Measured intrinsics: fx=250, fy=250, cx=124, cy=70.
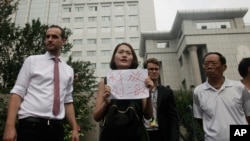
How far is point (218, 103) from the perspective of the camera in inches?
113

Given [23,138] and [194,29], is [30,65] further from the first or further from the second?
A: [194,29]

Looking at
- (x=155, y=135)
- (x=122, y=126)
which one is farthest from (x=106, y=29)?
(x=122, y=126)

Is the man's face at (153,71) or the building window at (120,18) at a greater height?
the building window at (120,18)

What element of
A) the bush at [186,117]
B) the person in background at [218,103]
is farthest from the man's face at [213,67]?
the bush at [186,117]

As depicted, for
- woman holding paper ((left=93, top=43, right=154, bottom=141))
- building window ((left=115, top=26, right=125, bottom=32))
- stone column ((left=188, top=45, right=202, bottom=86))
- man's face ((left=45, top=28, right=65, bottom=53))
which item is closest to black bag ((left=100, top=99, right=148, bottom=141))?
woman holding paper ((left=93, top=43, right=154, bottom=141))

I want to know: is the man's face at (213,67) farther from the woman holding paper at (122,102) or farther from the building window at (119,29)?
the building window at (119,29)

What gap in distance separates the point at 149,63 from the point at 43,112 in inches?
64.8

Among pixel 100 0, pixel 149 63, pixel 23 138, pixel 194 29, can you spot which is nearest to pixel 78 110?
pixel 149 63

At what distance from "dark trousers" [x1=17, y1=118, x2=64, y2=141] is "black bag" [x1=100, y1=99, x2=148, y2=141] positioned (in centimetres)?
64

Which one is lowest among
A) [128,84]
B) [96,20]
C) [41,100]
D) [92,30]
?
[41,100]

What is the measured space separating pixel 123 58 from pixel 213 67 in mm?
1237

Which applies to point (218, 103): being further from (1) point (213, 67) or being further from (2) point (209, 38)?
(2) point (209, 38)

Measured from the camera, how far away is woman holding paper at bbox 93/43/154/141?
6.94 feet

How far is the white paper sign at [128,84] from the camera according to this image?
2.32m
